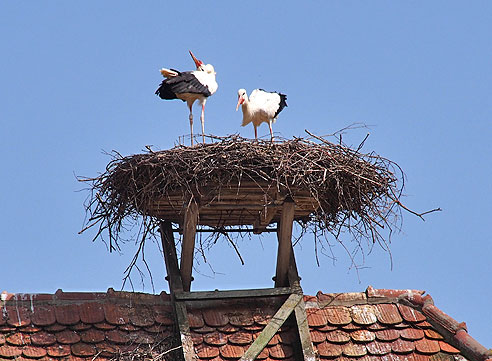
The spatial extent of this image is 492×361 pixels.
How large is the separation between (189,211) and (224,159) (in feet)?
1.50

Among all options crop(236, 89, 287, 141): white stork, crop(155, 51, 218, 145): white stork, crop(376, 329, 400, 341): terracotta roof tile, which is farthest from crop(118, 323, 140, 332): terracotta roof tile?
crop(236, 89, 287, 141): white stork

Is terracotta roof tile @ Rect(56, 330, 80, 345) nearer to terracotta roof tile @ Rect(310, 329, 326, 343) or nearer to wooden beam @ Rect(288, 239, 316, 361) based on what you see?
wooden beam @ Rect(288, 239, 316, 361)

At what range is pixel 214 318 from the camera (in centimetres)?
656

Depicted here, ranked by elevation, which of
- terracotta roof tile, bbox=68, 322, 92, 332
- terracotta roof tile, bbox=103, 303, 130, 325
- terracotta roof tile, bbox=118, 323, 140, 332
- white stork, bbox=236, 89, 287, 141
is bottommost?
terracotta roof tile, bbox=118, 323, 140, 332

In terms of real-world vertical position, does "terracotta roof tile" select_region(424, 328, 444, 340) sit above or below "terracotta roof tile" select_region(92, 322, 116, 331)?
below

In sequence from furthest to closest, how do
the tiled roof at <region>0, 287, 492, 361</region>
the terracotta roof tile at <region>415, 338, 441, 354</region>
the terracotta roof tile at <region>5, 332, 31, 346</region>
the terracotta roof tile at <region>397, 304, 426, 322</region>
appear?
Result: the terracotta roof tile at <region>397, 304, 426, 322</region> → the terracotta roof tile at <region>415, 338, 441, 354</region> → the tiled roof at <region>0, 287, 492, 361</region> → the terracotta roof tile at <region>5, 332, 31, 346</region>

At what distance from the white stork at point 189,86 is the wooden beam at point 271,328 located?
2592 mm

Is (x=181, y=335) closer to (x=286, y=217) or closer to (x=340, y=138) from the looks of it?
(x=286, y=217)

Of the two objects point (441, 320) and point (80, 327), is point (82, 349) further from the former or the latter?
point (441, 320)

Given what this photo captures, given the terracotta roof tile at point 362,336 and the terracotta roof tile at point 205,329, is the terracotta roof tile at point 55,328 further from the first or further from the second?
the terracotta roof tile at point 362,336

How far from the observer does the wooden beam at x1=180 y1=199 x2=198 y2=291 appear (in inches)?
257

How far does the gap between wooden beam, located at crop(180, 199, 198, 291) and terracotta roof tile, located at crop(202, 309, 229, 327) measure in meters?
0.28

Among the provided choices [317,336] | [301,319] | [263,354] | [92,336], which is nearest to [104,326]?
[92,336]

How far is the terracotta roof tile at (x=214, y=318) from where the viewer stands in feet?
21.4
